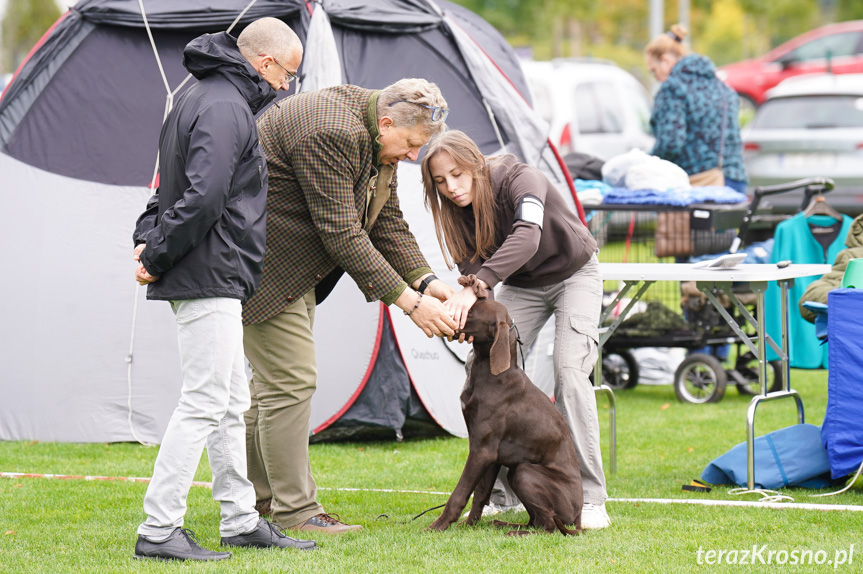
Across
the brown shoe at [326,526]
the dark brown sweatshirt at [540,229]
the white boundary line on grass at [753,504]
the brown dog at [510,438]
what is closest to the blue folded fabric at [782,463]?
the white boundary line on grass at [753,504]

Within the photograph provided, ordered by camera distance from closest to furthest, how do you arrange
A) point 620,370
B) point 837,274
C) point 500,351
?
point 500,351
point 837,274
point 620,370

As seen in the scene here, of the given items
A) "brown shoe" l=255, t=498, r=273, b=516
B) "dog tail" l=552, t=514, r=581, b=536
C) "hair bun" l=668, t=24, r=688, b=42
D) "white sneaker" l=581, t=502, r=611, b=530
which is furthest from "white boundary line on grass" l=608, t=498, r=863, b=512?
"hair bun" l=668, t=24, r=688, b=42

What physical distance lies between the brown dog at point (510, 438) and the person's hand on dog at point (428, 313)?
0.09 meters

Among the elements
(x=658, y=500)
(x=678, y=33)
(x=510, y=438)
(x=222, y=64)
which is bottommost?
(x=658, y=500)

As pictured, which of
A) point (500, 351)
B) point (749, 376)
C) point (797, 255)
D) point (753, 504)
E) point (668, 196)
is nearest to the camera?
point (500, 351)

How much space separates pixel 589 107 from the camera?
43.3 ft

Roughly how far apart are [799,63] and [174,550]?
59.6ft

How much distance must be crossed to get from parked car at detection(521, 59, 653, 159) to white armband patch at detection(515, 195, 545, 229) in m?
8.03

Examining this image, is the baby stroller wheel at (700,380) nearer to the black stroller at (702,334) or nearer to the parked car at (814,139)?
the black stroller at (702,334)

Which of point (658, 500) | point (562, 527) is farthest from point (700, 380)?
point (562, 527)

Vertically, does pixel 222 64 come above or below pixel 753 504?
above

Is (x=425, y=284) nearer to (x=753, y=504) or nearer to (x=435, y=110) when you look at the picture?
(x=435, y=110)

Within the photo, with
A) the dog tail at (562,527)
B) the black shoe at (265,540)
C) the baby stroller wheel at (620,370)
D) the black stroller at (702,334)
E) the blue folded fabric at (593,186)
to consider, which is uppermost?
the blue folded fabric at (593,186)

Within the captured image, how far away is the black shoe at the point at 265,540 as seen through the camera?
3.81 meters
